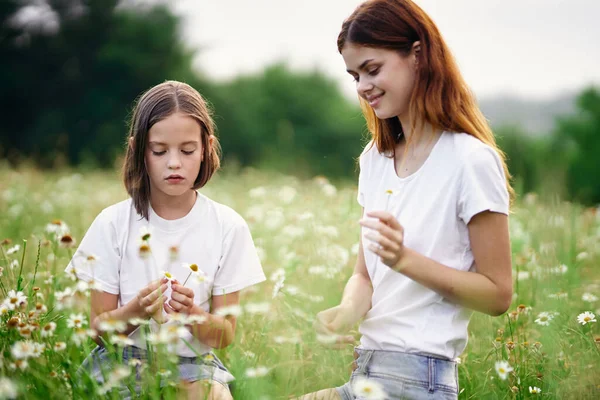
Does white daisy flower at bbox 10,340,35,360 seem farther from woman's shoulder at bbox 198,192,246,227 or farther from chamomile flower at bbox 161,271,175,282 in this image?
woman's shoulder at bbox 198,192,246,227

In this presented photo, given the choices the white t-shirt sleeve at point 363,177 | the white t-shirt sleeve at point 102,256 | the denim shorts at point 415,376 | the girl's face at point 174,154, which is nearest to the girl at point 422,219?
the denim shorts at point 415,376

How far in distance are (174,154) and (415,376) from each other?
3.51 ft

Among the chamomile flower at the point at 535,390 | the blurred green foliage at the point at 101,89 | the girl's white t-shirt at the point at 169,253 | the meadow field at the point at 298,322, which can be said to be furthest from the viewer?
the blurred green foliage at the point at 101,89

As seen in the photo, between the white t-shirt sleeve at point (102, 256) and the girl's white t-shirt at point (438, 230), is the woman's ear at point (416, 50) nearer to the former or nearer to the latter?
the girl's white t-shirt at point (438, 230)

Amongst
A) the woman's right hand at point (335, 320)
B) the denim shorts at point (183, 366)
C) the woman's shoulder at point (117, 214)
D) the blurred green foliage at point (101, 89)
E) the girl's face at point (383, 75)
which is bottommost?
the denim shorts at point (183, 366)

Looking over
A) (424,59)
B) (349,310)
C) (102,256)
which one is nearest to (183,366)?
(102,256)

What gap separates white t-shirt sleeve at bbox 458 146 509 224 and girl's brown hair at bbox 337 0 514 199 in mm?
104

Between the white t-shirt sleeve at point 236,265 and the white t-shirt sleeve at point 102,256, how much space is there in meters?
0.36

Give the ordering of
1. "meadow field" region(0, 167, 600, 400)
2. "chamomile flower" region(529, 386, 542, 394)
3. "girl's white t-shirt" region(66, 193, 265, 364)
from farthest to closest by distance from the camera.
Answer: "girl's white t-shirt" region(66, 193, 265, 364)
"chamomile flower" region(529, 386, 542, 394)
"meadow field" region(0, 167, 600, 400)

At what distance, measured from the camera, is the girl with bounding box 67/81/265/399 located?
215 centimetres

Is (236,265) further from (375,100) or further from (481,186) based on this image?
(481,186)

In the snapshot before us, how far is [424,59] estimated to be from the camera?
1995 millimetres

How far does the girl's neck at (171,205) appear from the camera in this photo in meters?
2.27

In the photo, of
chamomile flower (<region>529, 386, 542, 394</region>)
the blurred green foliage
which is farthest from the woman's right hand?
the blurred green foliage
